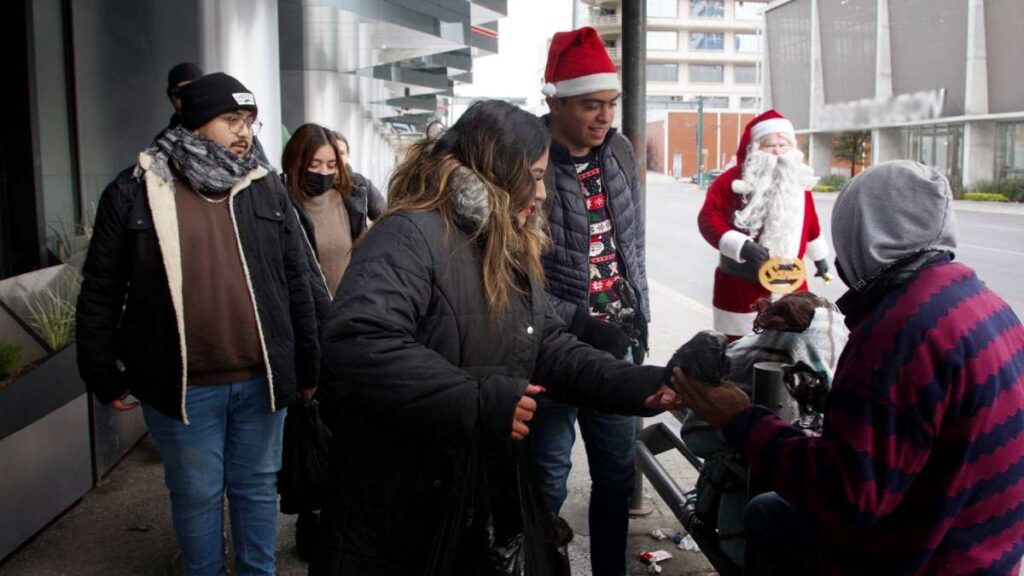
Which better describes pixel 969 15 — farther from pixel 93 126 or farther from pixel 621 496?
pixel 621 496

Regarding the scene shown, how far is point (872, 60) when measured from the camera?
17.3 metres

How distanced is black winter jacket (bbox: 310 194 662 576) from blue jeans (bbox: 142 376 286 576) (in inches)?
37.3

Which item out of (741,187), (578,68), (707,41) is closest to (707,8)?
(707,41)

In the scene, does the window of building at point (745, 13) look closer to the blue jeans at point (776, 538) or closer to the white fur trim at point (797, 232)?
the white fur trim at point (797, 232)

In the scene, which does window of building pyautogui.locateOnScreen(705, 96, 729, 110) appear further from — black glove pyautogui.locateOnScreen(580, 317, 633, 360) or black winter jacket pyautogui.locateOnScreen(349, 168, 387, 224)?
black glove pyautogui.locateOnScreen(580, 317, 633, 360)

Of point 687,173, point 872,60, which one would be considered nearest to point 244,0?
point 872,60

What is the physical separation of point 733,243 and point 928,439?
2713 millimetres

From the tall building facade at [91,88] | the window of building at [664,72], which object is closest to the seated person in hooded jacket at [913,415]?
the tall building facade at [91,88]

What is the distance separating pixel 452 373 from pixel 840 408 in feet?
2.63

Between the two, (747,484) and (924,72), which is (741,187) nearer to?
(747,484)

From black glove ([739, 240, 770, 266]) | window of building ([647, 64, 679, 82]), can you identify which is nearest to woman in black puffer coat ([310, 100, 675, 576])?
black glove ([739, 240, 770, 266])

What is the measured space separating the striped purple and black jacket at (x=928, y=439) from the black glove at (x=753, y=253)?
2.39 m

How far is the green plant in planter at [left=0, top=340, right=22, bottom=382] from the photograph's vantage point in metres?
4.35

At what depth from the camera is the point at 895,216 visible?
1.94 meters
